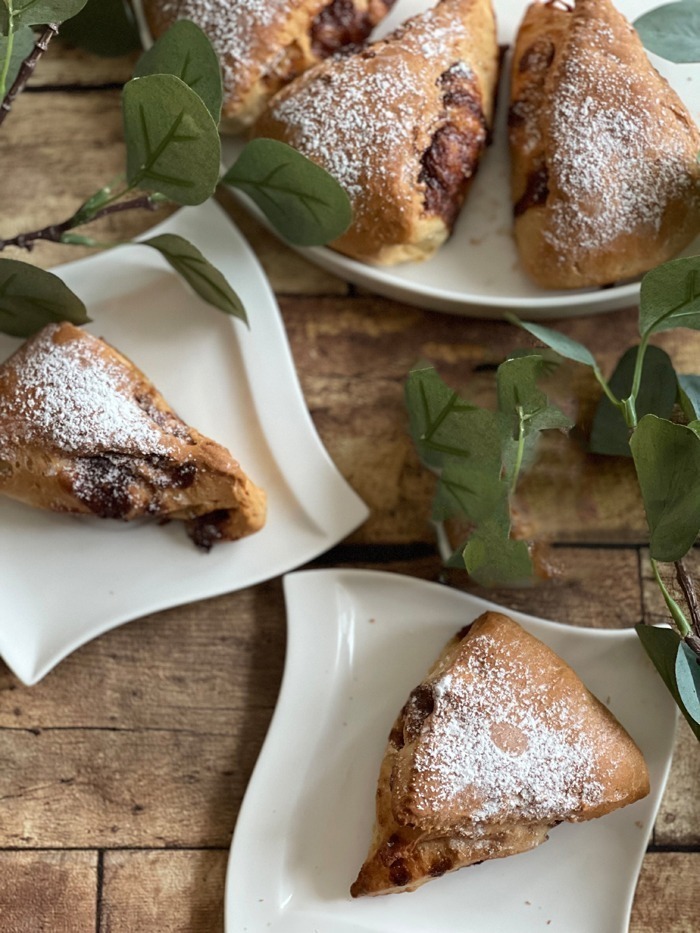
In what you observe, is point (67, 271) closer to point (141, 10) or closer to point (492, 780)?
point (141, 10)

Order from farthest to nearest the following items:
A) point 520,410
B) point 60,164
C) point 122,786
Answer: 1. point 60,164
2. point 122,786
3. point 520,410

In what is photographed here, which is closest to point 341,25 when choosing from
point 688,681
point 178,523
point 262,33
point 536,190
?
point 262,33

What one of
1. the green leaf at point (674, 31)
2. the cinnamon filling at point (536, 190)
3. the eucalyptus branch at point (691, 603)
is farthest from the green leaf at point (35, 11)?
the eucalyptus branch at point (691, 603)

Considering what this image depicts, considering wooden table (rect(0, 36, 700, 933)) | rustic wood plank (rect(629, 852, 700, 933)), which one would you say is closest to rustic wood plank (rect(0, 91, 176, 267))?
wooden table (rect(0, 36, 700, 933))

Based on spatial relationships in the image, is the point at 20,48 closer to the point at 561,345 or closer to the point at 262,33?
the point at 262,33

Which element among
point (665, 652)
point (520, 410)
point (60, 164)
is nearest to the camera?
point (520, 410)

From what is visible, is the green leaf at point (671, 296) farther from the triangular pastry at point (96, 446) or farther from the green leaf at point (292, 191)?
the triangular pastry at point (96, 446)

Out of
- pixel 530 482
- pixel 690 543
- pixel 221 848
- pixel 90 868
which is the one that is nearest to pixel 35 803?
pixel 90 868
